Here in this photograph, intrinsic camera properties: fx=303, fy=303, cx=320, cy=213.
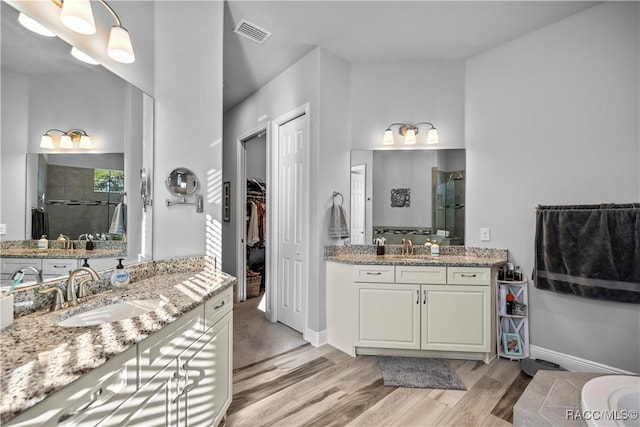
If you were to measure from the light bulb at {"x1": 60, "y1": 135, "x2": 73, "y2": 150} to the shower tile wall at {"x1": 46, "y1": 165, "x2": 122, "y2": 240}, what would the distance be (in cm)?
10

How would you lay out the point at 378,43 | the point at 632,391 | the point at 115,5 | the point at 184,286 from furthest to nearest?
the point at 378,43 → the point at 115,5 → the point at 184,286 → the point at 632,391

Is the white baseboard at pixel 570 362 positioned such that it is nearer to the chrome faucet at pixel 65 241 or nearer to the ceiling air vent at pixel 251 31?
the chrome faucet at pixel 65 241

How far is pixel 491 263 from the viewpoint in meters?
2.59

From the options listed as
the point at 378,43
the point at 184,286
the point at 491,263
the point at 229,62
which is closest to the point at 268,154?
the point at 229,62

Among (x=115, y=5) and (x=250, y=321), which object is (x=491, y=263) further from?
(x=115, y=5)

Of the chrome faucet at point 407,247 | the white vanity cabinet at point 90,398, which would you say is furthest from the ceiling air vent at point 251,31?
the white vanity cabinet at point 90,398

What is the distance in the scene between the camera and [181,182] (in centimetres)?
218

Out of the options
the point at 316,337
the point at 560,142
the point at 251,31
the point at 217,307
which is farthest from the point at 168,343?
the point at 560,142

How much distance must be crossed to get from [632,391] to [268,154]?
3384mm

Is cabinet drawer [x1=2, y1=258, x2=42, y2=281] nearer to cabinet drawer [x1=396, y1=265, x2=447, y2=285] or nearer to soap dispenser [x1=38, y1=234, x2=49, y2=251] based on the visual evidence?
soap dispenser [x1=38, y1=234, x2=49, y2=251]

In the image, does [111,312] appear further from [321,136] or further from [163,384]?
[321,136]

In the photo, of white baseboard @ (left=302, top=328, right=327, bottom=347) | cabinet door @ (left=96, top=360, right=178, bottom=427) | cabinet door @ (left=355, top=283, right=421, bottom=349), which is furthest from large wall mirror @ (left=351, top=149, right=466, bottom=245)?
cabinet door @ (left=96, top=360, right=178, bottom=427)

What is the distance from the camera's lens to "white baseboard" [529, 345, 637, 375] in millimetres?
2307

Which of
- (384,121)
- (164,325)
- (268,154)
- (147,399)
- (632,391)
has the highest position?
(384,121)
